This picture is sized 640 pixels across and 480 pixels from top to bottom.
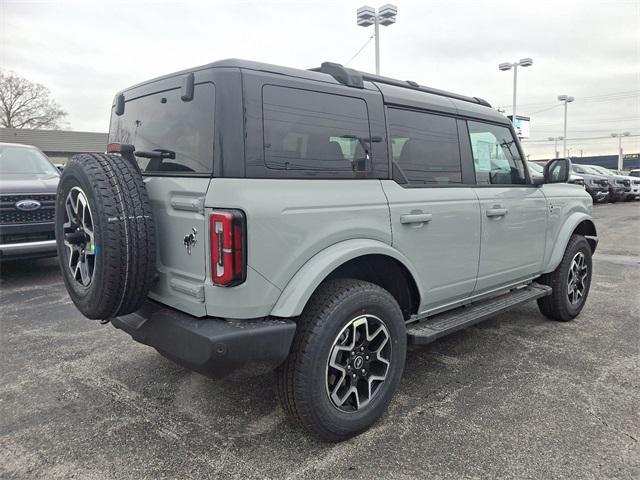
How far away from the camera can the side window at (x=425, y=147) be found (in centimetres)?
301

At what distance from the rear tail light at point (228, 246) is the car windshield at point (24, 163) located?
586 cm

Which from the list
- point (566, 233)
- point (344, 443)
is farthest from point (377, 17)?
point (344, 443)

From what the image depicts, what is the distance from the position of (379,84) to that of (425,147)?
54cm

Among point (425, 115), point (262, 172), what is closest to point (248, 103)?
point (262, 172)

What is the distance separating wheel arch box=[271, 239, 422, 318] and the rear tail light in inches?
11.1

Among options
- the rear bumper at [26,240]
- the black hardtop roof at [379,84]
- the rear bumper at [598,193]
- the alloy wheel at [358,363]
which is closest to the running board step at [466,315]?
the alloy wheel at [358,363]

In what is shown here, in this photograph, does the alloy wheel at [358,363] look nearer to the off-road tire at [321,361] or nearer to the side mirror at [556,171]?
the off-road tire at [321,361]

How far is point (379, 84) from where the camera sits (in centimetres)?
304

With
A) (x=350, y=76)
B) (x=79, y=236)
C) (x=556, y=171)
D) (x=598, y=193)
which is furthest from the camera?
(x=598, y=193)

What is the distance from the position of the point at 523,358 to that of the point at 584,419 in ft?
3.07

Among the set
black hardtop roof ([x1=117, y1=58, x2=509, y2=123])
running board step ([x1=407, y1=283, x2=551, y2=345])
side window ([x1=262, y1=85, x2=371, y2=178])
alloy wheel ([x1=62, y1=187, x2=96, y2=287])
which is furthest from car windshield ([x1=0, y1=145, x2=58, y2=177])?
running board step ([x1=407, y1=283, x2=551, y2=345])

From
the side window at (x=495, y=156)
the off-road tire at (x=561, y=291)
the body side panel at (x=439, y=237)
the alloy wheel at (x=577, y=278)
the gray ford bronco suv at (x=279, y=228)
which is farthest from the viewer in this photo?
the alloy wheel at (x=577, y=278)

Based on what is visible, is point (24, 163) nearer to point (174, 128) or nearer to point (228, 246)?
→ point (174, 128)

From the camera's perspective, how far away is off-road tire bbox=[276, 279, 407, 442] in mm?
2344
